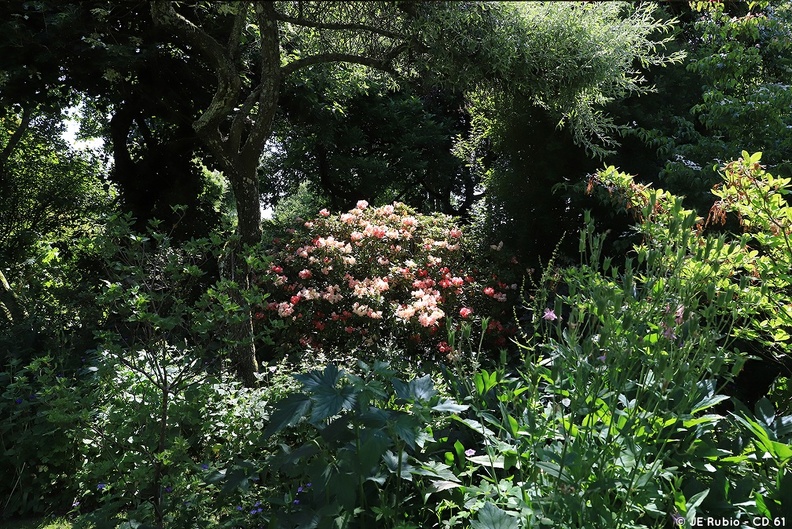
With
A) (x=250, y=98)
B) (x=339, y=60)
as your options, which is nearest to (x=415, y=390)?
(x=339, y=60)

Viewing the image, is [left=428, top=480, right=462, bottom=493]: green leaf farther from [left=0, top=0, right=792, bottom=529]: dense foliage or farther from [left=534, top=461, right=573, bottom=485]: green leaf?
[left=534, top=461, right=573, bottom=485]: green leaf

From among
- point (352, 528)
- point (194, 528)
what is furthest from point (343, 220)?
point (352, 528)

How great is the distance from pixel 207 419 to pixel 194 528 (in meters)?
0.53

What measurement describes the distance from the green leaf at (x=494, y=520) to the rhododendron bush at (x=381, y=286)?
2.81m

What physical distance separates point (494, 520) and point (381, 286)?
10.7ft

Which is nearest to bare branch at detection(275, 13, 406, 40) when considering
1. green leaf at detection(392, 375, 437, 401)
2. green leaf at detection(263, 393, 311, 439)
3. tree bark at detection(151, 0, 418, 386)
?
tree bark at detection(151, 0, 418, 386)

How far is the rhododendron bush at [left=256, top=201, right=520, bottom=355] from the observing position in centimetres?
491

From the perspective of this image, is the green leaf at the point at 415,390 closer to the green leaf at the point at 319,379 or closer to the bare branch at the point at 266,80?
the green leaf at the point at 319,379

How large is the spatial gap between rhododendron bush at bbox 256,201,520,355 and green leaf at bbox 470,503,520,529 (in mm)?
2807

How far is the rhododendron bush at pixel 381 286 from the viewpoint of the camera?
491 centimetres

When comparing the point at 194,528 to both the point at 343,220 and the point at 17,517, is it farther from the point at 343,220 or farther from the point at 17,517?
the point at 343,220

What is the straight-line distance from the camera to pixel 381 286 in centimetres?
488

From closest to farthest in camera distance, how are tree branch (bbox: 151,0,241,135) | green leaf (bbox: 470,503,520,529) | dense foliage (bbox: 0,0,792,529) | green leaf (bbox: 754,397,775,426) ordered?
green leaf (bbox: 470,503,520,529) < dense foliage (bbox: 0,0,792,529) < green leaf (bbox: 754,397,775,426) < tree branch (bbox: 151,0,241,135)

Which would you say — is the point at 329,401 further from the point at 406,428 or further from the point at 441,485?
the point at 441,485
